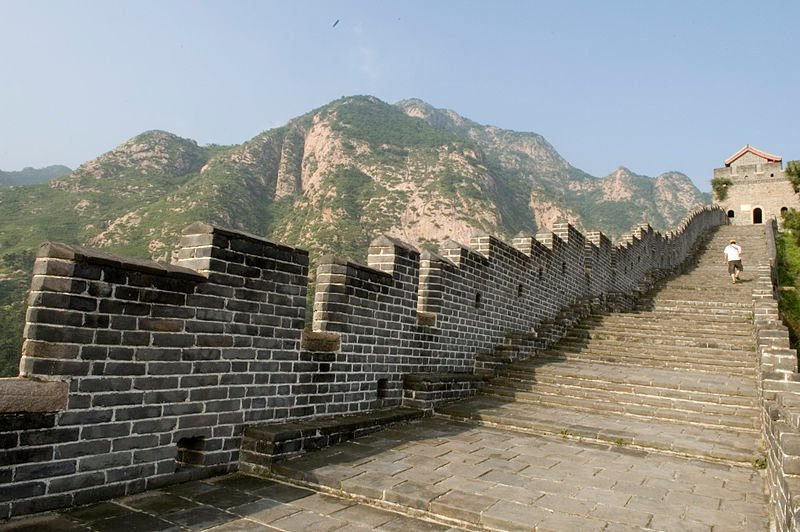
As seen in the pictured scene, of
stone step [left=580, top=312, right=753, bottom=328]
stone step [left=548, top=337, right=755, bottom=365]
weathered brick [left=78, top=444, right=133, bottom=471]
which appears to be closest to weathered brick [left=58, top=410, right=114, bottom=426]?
weathered brick [left=78, top=444, right=133, bottom=471]

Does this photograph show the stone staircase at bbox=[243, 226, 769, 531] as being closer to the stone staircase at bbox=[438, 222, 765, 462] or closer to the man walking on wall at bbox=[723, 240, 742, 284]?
the stone staircase at bbox=[438, 222, 765, 462]

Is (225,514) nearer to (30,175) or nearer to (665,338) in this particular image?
(665,338)

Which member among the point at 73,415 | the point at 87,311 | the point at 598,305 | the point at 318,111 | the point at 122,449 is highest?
the point at 318,111

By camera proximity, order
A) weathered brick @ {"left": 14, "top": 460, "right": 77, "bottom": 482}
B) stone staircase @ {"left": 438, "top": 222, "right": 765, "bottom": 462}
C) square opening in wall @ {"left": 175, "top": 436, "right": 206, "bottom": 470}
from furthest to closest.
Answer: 1. stone staircase @ {"left": 438, "top": 222, "right": 765, "bottom": 462}
2. square opening in wall @ {"left": 175, "top": 436, "right": 206, "bottom": 470}
3. weathered brick @ {"left": 14, "top": 460, "right": 77, "bottom": 482}

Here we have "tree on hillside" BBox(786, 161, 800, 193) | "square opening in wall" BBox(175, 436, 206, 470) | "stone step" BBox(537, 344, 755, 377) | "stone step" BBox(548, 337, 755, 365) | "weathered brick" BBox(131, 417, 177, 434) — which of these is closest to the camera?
"weathered brick" BBox(131, 417, 177, 434)

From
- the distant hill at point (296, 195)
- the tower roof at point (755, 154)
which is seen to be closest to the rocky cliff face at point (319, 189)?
the distant hill at point (296, 195)

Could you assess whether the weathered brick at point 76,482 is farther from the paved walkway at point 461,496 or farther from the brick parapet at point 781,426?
the brick parapet at point 781,426

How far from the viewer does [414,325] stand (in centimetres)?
794

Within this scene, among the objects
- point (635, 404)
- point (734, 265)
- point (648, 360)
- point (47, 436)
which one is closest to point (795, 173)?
point (734, 265)

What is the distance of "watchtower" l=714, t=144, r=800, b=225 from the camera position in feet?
127

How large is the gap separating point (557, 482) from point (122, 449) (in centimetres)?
360

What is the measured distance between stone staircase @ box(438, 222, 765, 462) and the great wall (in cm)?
74

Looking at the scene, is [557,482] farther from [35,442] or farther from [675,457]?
[35,442]

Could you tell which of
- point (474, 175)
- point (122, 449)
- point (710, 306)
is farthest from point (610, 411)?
point (474, 175)
